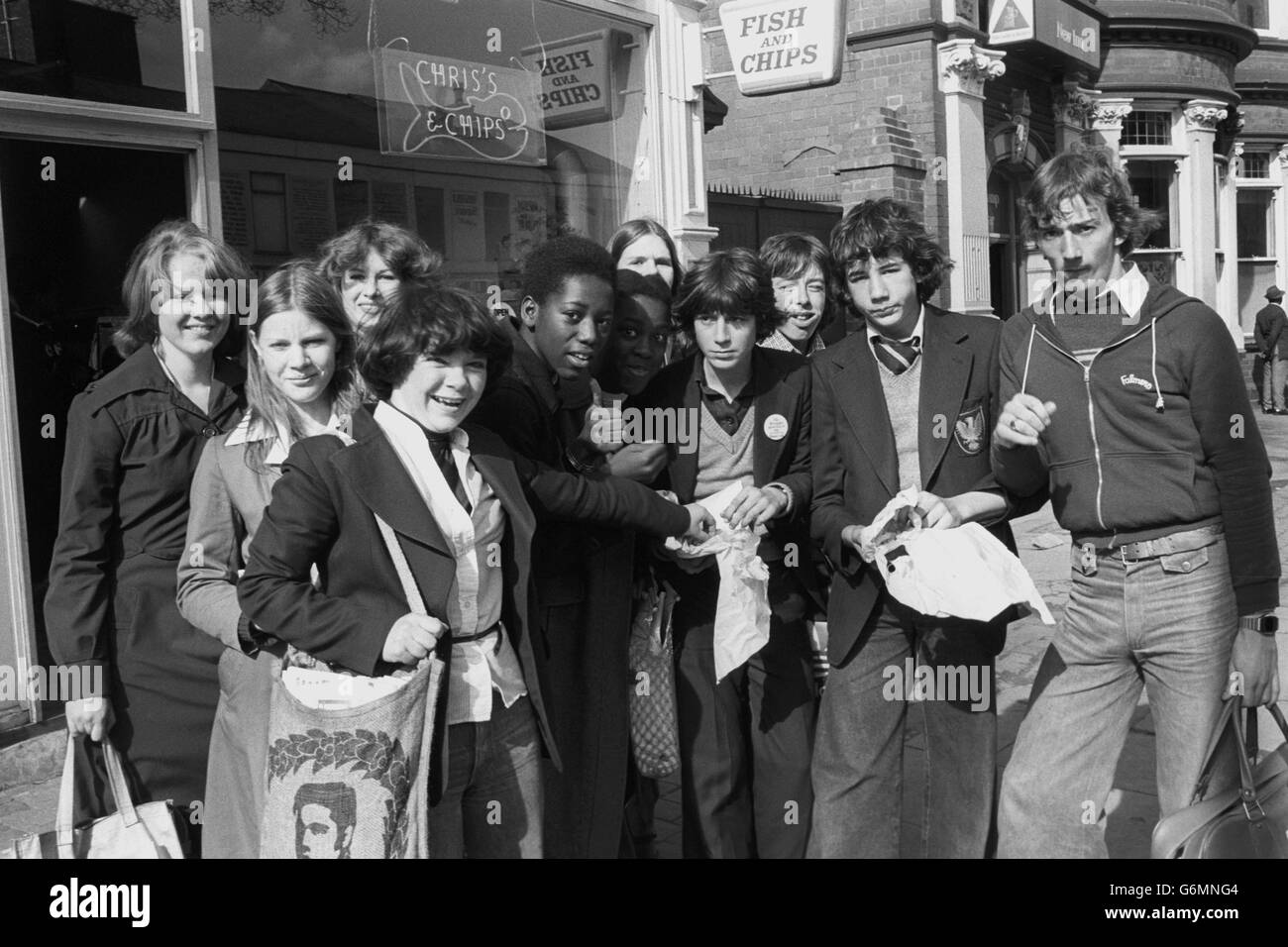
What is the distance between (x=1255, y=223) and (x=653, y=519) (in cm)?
2118

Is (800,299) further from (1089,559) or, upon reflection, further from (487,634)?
(487,634)

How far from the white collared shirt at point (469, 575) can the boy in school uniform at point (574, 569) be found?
0.42 metres

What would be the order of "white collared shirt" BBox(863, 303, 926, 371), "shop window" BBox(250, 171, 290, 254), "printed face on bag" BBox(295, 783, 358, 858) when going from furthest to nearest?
"shop window" BBox(250, 171, 290, 254)
"white collared shirt" BBox(863, 303, 926, 371)
"printed face on bag" BBox(295, 783, 358, 858)

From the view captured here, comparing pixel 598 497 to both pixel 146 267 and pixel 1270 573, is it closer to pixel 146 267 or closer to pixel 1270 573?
pixel 146 267

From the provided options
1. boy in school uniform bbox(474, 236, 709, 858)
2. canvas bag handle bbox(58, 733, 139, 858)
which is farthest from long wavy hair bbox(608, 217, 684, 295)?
canvas bag handle bbox(58, 733, 139, 858)

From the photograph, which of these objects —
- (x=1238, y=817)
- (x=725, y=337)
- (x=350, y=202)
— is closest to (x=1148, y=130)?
(x=350, y=202)

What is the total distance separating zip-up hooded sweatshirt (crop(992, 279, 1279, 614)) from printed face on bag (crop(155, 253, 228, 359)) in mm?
2273

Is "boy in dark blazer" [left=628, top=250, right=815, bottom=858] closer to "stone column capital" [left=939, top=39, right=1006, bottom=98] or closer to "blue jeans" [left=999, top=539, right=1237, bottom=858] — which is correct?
"blue jeans" [left=999, top=539, right=1237, bottom=858]

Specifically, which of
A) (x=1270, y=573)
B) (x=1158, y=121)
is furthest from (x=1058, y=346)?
(x=1158, y=121)

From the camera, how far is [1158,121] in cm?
1781

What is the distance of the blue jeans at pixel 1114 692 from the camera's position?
9.56 ft

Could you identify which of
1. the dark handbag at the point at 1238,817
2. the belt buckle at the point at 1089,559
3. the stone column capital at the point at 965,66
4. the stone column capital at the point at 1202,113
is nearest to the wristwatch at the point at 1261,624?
the dark handbag at the point at 1238,817

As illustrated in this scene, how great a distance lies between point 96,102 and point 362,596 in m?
3.60

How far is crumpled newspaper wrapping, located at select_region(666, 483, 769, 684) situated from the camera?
10.6 feet
